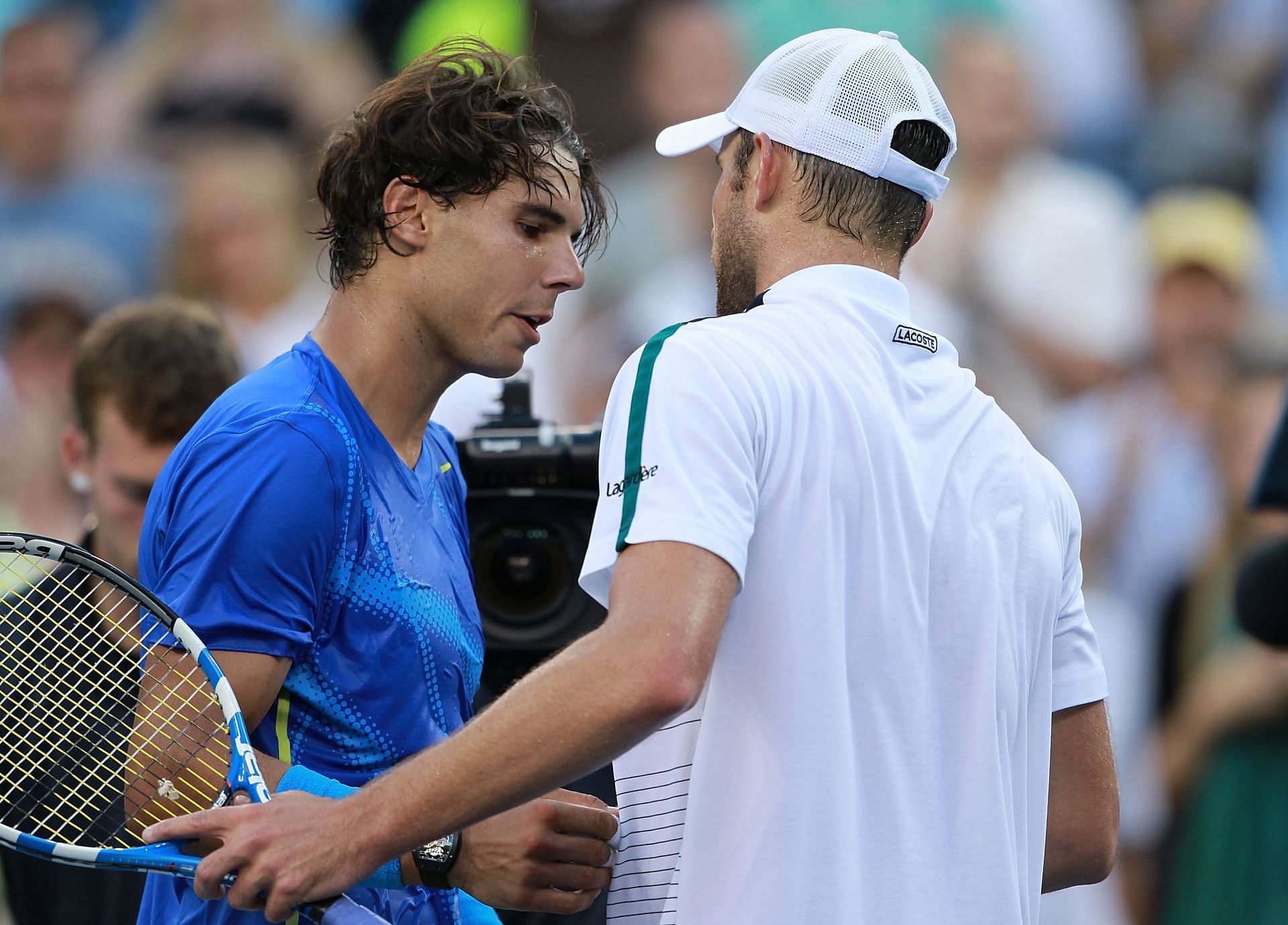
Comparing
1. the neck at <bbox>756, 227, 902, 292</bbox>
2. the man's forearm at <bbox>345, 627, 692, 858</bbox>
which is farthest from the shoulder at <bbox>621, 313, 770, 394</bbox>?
the man's forearm at <bbox>345, 627, 692, 858</bbox>

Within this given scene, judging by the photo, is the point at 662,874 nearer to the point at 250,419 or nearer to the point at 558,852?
the point at 558,852

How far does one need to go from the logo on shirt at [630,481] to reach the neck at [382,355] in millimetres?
602

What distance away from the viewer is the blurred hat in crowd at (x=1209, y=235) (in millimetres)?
6297

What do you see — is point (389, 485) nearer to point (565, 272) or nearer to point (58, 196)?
point (565, 272)

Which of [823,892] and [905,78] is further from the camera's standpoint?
[905,78]

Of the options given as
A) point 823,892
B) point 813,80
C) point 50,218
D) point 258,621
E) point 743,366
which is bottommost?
point 823,892

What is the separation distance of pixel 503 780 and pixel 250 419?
0.70 m

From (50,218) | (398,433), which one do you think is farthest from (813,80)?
(50,218)

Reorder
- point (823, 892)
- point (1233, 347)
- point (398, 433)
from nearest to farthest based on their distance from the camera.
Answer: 1. point (823, 892)
2. point (398, 433)
3. point (1233, 347)

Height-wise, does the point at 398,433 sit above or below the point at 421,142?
below

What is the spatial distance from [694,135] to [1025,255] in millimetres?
4441

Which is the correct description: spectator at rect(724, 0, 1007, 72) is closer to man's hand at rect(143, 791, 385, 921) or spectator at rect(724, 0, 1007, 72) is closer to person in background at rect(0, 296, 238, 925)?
person in background at rect(0, 296, 238, 925)

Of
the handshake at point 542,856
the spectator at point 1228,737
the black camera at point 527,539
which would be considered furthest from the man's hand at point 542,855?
the spectator at point 1228,737

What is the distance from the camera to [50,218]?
662 cm
